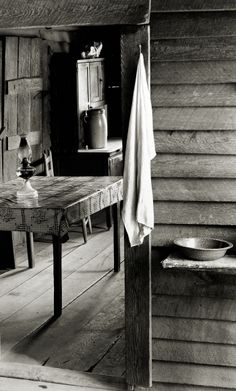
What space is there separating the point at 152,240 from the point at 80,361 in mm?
1217

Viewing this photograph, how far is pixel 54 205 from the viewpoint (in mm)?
4871

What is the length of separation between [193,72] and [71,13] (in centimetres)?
80

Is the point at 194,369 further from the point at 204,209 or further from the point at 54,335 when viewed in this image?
the point at 54,335

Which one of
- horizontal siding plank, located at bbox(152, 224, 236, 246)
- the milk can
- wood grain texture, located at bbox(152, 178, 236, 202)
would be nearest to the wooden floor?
horizontal siding plank, located at bbox(152, 224, 236, 246)

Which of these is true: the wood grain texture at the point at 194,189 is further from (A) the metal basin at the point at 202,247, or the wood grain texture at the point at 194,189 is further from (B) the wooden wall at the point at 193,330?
(B) the wooden wall at the point at 193,330

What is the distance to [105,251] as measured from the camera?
805 cm

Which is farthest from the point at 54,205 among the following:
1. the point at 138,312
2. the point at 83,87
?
the point at 83,87

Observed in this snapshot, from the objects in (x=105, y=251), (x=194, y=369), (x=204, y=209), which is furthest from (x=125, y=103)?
(x=105, y=251)

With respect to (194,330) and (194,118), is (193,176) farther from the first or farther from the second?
(194,330)

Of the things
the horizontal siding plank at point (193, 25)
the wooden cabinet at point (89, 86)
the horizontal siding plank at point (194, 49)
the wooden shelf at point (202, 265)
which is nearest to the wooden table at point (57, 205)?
the wooden shelf at point (202, 265)

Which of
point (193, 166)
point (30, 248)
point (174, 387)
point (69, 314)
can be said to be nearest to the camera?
point (193, 166)

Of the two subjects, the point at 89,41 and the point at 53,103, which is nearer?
the point at 53,103

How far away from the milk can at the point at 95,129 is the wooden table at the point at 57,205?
3038mm

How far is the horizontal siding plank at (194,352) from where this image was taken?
419 cm
